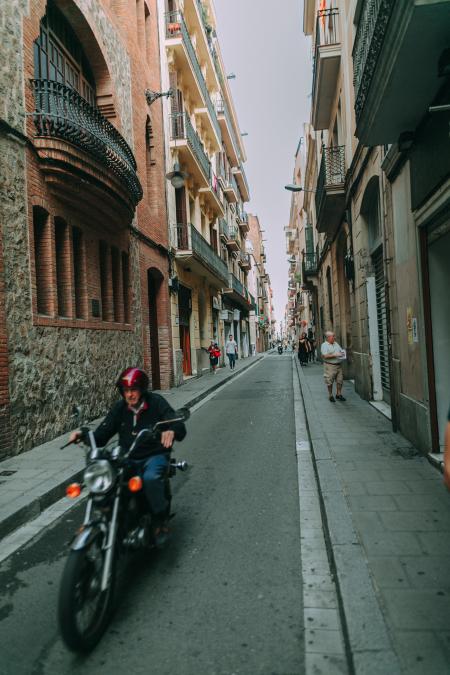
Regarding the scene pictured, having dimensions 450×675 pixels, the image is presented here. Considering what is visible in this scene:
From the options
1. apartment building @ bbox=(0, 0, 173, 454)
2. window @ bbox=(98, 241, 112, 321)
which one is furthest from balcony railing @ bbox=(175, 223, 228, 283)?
window @ bbox=(98, 241, 112, 321)

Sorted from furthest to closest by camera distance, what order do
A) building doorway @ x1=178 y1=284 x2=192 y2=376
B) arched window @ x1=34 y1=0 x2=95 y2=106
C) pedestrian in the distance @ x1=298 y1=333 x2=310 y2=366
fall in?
pedestrian in the distance @ x1=298 y1=333 x2=310 y2=366
building doorway @ x1=178 y1=284 x2=192 y2=376
arched window @ x1=34 y1=0 x2=95 y2=106

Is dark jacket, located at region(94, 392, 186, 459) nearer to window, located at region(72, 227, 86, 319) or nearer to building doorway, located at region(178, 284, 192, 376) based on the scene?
window, located at region(72, 227, 86, 319)

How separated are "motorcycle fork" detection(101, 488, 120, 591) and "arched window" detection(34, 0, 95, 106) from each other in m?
8.57

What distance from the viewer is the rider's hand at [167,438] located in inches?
152

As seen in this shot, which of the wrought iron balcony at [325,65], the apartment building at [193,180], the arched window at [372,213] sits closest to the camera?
the arched window at [372,213]

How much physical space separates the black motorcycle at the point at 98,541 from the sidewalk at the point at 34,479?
194 cm

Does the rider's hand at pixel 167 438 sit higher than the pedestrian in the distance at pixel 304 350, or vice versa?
the pedestrian in the distance at pixel 304 350

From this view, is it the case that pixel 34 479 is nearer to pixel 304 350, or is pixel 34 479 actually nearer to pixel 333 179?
pixel 333 179

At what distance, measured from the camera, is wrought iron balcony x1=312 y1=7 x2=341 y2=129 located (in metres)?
13.3

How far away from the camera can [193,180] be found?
22.8 m

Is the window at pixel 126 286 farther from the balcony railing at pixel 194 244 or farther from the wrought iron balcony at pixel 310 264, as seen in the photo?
the wrought iron balcony at pixel 310 264

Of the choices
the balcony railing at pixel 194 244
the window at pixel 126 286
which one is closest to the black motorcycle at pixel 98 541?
the window at pixel 126 286

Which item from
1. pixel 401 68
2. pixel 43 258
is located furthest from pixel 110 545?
pixel 43 258

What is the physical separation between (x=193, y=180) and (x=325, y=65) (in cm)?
997
